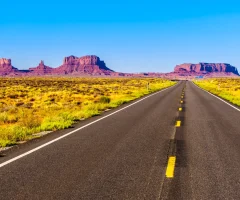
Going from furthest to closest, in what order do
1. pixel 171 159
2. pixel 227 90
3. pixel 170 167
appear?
1. pixel 227 90
2. pixel 171 159
3. pixel 170 167

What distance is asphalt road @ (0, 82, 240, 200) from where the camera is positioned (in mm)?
5082

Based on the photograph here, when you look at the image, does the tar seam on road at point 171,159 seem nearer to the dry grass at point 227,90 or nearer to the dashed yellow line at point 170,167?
the dashed yellow line at point 170,167

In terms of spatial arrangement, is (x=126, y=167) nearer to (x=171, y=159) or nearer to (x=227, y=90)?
(x=171, y=159)

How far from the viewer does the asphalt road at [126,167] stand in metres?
5.08

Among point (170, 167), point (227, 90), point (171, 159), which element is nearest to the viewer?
point (170, 167)

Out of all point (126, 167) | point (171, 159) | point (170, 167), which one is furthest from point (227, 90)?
point (126, 167)

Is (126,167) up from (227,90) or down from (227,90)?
up

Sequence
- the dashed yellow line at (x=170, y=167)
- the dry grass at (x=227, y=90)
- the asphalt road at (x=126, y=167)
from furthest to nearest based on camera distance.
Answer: the dry grass at (x=227, y=90) < the dashed yellow line at (x=170, y=167) < the asphalt road at (x=126, y=167)

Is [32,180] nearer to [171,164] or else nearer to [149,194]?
[149,194]

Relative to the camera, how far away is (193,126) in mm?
12383

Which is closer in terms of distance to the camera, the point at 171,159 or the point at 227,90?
the point at 171,159

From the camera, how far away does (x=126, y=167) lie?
21.4 feet

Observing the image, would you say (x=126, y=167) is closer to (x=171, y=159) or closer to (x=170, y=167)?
(x=170, y=167)

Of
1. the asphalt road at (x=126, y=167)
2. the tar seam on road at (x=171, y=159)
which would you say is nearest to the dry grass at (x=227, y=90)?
the asphalt road at (x=126, y=167)
